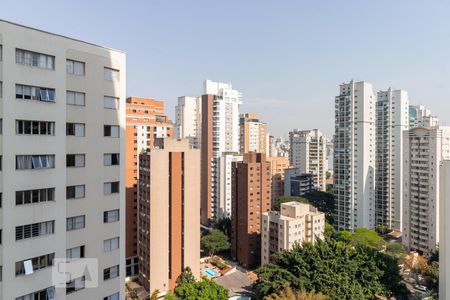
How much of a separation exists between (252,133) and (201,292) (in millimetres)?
36341

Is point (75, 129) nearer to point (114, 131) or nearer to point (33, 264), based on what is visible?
point (114, 131)

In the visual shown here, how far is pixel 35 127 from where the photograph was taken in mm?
6637

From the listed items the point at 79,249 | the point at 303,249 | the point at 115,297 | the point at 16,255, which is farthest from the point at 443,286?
the point at 16,255

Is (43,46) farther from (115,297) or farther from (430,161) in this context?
(430,161)

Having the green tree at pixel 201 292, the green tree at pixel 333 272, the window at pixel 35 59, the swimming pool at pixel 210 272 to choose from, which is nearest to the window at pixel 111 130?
the window at pixel 35 59

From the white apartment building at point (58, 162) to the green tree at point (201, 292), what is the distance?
9.33m

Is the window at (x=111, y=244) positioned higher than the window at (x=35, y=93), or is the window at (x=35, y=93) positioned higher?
the window at (x=35, y=93)

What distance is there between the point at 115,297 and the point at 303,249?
1338 centimetres

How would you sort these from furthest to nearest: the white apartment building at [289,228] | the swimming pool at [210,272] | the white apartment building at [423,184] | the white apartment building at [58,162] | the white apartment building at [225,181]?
the white apartment building at [225,181] → the white apartment building at [423,184] → the swimming pool at [210,272] → the white apartment building at [289,228] → the white apartment building at [58,162]

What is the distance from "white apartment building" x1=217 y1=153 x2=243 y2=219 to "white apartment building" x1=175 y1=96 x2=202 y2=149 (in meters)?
8.62

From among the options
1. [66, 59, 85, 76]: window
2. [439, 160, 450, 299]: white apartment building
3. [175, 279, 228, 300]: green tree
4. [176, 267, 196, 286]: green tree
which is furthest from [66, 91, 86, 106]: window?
[176, 267, 196, 286]: green tree

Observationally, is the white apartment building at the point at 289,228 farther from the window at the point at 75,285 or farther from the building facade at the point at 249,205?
the window at the point at 75,285

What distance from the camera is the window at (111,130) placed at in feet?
25.4

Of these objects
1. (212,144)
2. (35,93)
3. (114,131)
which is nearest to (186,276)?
(114,131)
